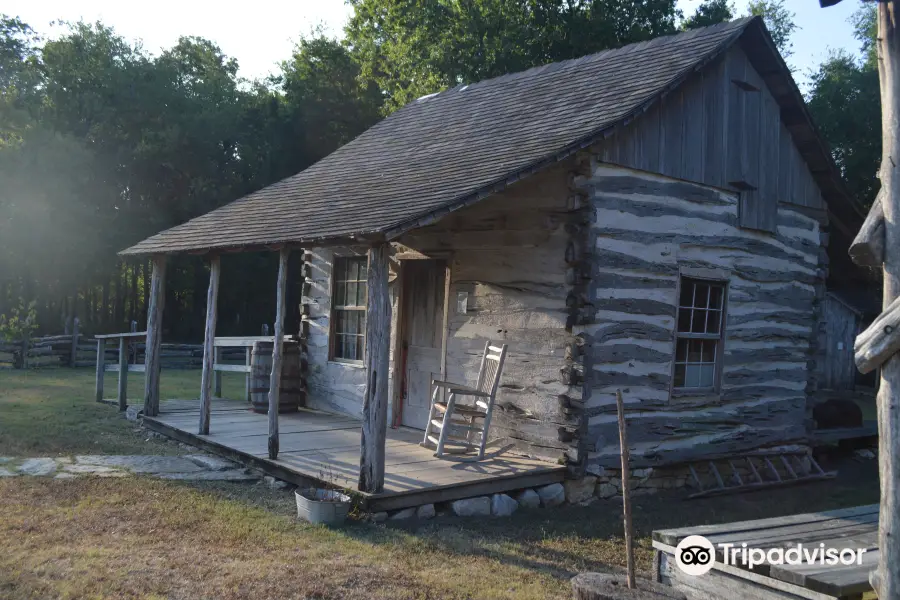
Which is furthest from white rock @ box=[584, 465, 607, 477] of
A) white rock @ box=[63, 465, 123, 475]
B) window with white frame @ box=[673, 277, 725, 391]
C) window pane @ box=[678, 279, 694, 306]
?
white rock @ box=[63, 465, 123, 475]

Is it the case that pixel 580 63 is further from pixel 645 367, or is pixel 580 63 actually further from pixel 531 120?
pixel 645 367

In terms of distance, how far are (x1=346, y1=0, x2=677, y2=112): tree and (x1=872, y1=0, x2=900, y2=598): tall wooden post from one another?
2098 cm

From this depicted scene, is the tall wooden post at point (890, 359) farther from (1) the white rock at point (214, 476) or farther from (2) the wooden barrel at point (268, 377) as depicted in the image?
(2) the wooden barrel at point (268, 377)

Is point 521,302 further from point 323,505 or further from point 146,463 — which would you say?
point 146,463

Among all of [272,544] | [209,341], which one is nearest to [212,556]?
[272,544]

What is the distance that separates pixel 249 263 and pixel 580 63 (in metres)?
17.6

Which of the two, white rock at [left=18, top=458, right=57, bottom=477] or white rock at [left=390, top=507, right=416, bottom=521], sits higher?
white rock at [left=390, top=507, right=416, bottom=521]

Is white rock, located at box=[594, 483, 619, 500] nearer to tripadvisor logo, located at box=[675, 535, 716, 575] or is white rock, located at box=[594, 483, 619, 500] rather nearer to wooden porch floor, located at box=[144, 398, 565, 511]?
wooden porch floor, located at box=[144, 398, 565, 511]

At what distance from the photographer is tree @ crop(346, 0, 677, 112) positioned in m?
24.6

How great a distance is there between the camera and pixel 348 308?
11609 mm

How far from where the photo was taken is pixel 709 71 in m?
9.53

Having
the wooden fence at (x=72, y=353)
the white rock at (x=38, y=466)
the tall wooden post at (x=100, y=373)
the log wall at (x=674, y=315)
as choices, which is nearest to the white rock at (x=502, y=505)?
the log wall at (x=674, y=315)

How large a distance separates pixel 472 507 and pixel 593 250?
2.90 metres

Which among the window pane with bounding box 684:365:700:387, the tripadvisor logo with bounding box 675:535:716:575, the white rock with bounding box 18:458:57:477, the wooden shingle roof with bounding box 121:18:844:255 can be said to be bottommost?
the white rock with bounding box 18:458:57:477
